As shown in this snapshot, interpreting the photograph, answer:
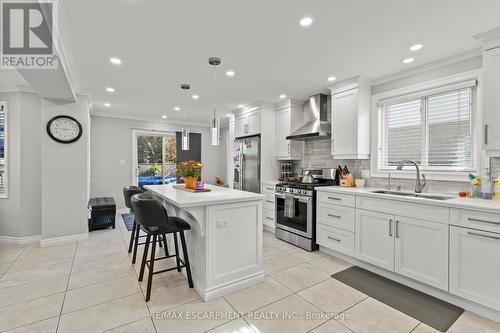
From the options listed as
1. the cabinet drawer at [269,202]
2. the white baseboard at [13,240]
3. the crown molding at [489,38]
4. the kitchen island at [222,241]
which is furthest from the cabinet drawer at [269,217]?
the white baseboard at [13,240]

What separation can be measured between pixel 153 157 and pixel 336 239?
521cm

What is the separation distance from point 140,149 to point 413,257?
6.15 metres

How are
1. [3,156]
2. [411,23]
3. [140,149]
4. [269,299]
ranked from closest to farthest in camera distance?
[411,23] → [269,299] → [3,156] → [140,149]

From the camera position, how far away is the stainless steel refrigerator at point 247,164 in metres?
4.65

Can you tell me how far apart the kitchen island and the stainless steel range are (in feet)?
3.85

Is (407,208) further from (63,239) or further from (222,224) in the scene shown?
(63,239)

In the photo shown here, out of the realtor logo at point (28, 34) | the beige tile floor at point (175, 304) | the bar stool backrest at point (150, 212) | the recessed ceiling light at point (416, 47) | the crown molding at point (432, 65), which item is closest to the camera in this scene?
the realtor logo at point (28, 34)

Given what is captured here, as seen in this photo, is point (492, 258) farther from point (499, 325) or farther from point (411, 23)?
point (411, 23)

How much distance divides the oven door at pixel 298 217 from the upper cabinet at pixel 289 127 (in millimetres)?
905

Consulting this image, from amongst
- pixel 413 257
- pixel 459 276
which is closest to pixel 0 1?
pixel 413 257

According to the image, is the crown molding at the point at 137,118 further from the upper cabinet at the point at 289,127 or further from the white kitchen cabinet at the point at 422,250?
the white kitchen cabinet at the point at 422,250

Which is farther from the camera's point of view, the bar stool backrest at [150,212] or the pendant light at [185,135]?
the pendant light at [185,135]

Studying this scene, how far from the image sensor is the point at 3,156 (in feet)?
12.0

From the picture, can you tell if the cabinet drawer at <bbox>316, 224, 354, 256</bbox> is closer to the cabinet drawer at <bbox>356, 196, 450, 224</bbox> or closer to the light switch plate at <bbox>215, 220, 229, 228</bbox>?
the cabinet drawer at <bbox>356, 196, 450, 224</bbox>
